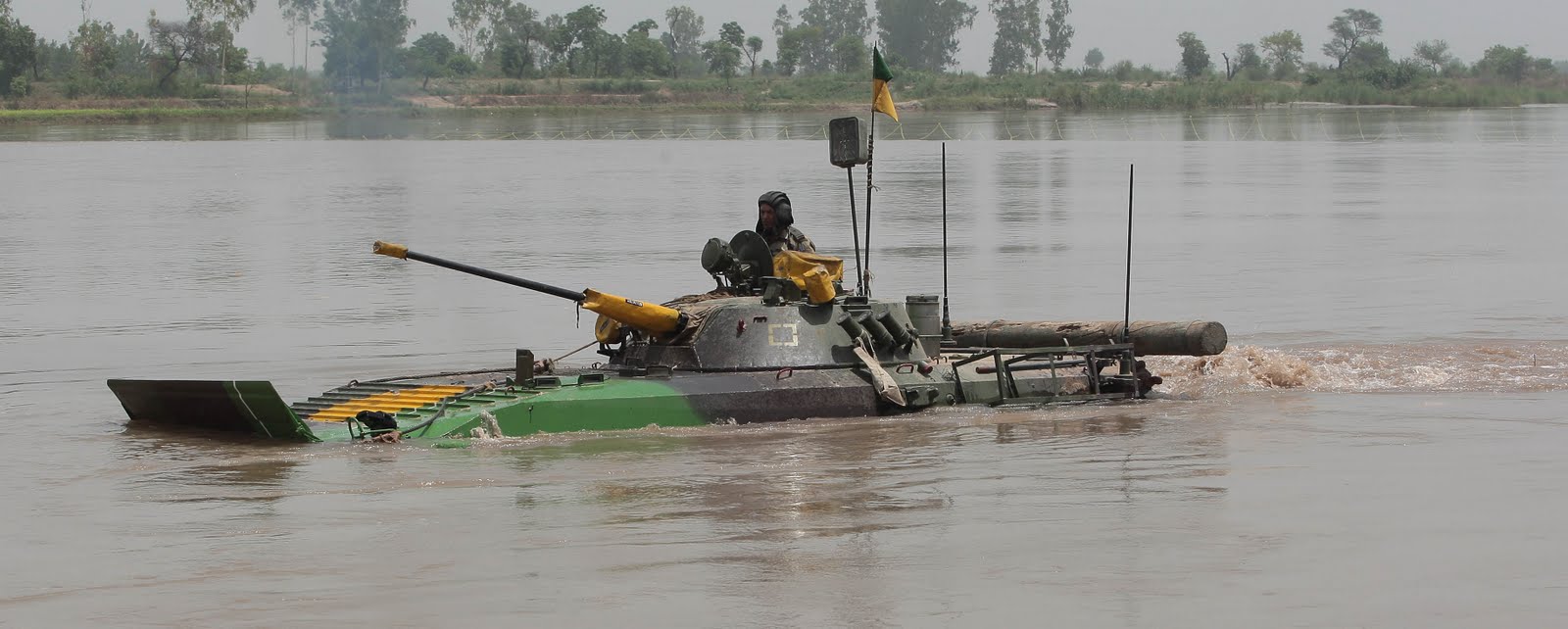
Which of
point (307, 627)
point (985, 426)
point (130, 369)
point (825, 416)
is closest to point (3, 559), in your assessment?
point (307, 627)

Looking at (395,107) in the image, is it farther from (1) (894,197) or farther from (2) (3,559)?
(1) (894,197)

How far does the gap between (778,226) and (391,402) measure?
3.90 meters

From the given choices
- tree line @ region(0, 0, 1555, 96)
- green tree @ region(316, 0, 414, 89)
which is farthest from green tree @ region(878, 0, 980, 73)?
green tree @ region(316, 0, 414, 89)

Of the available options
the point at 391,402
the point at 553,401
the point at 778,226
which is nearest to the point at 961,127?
the point at 778,226

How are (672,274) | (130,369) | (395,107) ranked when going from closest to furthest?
(130,369)
(395,107)
(672,274)

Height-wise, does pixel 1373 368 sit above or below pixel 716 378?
below

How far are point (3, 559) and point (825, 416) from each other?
284 inches

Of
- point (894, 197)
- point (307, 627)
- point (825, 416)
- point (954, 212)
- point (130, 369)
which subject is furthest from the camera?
point (894, 197)

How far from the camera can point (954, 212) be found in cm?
4675

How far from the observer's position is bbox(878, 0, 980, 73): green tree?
176 m

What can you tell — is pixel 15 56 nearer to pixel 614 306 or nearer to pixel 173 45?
pixel 173 45

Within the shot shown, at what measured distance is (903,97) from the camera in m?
125

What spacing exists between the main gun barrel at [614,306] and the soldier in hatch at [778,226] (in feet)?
4.19

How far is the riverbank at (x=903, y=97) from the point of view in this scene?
10050 centimetres
